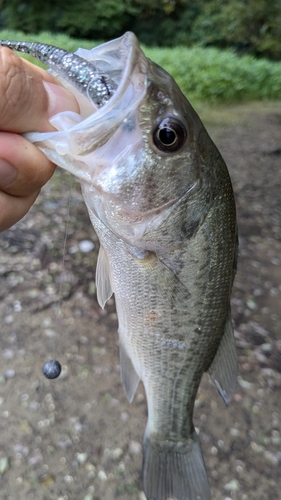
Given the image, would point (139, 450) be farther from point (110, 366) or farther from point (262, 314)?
point (262, 314)

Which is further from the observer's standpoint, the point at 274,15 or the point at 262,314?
the point at 274,15

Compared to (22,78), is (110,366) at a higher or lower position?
lower

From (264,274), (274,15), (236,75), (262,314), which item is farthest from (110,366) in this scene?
(236,75)

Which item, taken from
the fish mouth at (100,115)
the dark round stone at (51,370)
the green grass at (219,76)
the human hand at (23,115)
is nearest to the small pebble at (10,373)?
the dark round stone at (51,370)

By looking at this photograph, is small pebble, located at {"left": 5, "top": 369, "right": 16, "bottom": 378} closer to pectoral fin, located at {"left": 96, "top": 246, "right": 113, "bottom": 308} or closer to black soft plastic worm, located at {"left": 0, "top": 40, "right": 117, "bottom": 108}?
pectoral fin, located at {"left": 96, "top": 246, "right": 113, "bottom": 308}

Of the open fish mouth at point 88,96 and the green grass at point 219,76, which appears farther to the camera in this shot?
the green grass at point 219,76

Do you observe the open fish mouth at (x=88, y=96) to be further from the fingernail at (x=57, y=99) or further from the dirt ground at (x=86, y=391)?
the dirt ground at (x=86, y=391)

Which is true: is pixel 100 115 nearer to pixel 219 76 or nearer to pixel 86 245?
pixel 86 245

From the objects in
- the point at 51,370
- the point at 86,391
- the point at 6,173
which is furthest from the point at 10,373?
the point at 6,173
